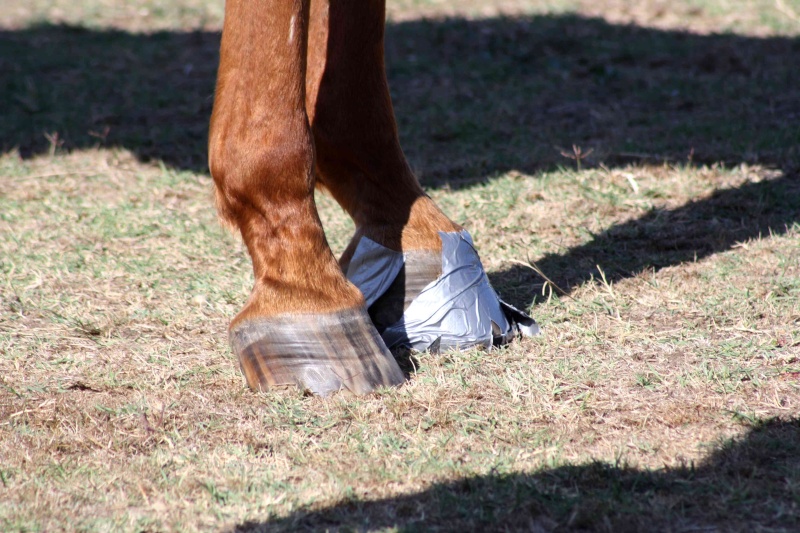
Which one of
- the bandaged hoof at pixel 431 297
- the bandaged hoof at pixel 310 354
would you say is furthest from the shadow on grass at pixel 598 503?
the bandaged hoof at pixel 431 297

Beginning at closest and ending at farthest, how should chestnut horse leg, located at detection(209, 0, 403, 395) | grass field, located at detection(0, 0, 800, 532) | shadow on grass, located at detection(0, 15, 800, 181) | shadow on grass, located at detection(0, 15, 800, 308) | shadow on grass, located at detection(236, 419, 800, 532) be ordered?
shadow on grass, located at detection(236, 419, 800, 532) < grass field, located at detection(0, 0, 800, 532) < chestnut horse leg, located at detection(209, 0, 403, 395) < shadow on grass, located at detection(0, 15, 800, 308) < shadow on grass, located at detection(0, 15, 800, 181)

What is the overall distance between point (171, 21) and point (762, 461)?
696cm

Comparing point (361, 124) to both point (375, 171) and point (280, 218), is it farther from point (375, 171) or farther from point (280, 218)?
point (280, 218)

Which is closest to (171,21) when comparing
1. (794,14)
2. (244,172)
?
(794,14)

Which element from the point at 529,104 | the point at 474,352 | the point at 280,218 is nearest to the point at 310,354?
the point at 280,218

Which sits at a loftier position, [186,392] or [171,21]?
[171,21]

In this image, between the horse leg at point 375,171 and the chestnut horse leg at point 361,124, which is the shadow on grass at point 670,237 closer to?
the horse leg at point 375,171

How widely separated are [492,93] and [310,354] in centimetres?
362

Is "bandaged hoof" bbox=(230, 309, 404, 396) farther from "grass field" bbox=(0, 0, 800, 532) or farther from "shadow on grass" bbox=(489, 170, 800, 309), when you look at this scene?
"shadow on grass" bbox=(489, 170, 800, 309)

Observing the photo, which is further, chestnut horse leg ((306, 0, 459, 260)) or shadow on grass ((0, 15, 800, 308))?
shadow on grass ((0, 15, 800, 308))

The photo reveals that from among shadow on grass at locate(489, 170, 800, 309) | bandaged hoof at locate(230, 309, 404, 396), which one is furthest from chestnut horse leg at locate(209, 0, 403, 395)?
shadow on grass at locate(489, 170, 800, 309)

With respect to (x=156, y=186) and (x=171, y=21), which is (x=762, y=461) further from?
(x=171, y=21)

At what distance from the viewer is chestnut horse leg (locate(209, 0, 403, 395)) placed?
199cm

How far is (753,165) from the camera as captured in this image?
3809mm
